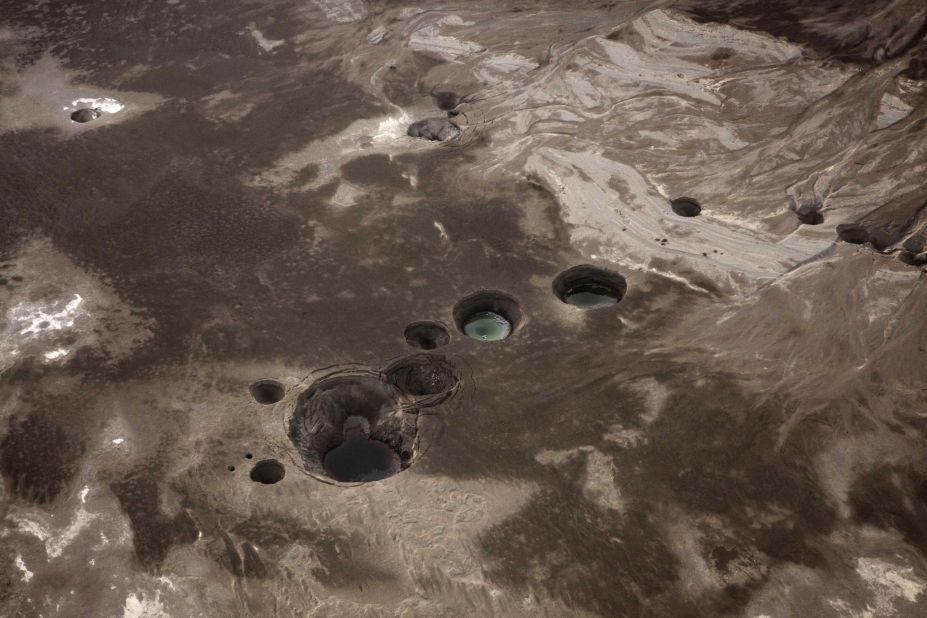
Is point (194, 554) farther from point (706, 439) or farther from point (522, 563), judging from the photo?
point (706, 439)

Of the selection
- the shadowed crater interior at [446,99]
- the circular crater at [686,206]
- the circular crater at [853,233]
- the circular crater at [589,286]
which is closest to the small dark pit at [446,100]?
the shadowed crater interior at [446,99]

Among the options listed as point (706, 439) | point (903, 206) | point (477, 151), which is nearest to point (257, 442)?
point (706, 439)

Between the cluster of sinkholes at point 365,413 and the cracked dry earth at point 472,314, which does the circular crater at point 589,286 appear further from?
the cluster of sinkholes at point 365,413

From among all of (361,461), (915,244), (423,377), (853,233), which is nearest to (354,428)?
(361,461)

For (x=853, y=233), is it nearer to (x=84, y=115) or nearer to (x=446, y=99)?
(x=446, y=99)

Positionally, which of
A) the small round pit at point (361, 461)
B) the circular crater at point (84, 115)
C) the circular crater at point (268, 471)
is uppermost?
the circular crater at point (84, 115)
